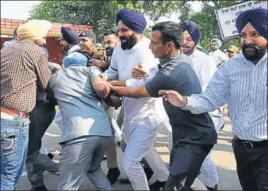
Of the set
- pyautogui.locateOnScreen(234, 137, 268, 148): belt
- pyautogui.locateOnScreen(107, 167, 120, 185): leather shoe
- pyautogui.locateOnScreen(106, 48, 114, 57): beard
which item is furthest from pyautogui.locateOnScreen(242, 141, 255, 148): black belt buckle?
pyautogui.locateOnScreen(106, 48, 114, 57): beard

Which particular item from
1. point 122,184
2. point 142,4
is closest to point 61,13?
point 142,4

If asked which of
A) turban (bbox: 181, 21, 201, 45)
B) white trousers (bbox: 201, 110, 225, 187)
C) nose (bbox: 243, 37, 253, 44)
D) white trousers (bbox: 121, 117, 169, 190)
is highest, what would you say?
nose (bbox: 243, 37, 253, 44)

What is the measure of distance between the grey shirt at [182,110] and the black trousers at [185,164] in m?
0.05

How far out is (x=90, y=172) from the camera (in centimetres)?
401

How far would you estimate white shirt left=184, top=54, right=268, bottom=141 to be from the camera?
9.21 feet

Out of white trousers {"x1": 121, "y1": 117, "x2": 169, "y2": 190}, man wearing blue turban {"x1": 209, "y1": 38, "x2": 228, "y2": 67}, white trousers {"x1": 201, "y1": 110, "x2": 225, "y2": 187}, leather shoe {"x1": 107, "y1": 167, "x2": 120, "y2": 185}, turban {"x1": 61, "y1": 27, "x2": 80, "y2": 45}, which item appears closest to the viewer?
white trousers {"x1": 121, "y1": 117, "x2": 169, "y2": 190}

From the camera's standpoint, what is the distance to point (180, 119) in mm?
3148

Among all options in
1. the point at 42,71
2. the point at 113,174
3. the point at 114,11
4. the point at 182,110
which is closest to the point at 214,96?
the point at 182,110

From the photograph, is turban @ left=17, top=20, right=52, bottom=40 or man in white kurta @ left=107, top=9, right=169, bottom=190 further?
man in white kurta @ left=107, top=9, right=169, bottom=190

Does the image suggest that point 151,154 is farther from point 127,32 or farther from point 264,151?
point 264,151

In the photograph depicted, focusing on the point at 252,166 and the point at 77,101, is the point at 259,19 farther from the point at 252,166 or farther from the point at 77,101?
the point at 77,101

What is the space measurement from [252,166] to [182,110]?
64cm

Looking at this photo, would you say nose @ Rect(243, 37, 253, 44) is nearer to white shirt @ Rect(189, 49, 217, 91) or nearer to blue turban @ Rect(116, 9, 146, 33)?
blue turban @ Rect(116, 9, 146, 33)

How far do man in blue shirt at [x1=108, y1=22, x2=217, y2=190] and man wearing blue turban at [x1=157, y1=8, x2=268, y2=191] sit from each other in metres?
0.14
